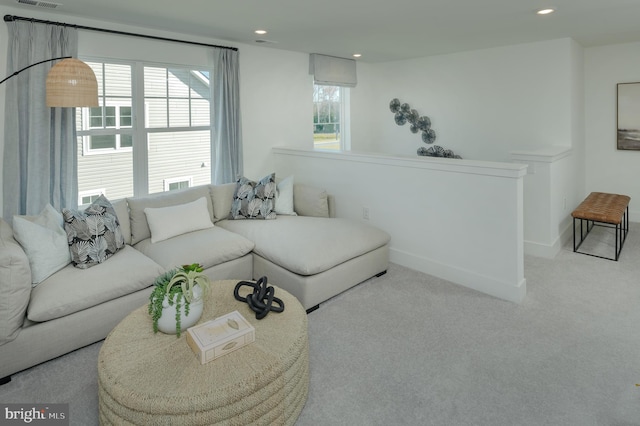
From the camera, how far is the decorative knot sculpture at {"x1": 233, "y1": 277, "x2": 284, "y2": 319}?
212 cm

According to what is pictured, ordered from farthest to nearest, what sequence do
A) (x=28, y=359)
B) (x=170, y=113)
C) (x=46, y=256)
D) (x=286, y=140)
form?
(x=286, y=140) → (x=170, y=113) → (x=46, y=256) → (x=28, y=359)

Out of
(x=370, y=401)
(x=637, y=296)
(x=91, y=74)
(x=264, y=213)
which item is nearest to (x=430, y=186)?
(x=264, y=213)

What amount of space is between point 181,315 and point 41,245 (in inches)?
49.9

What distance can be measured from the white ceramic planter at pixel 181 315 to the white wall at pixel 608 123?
18.2ft

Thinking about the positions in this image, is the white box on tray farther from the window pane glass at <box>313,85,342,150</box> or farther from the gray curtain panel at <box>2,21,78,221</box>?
the window pane glass at <box>313,85,342,150</box>

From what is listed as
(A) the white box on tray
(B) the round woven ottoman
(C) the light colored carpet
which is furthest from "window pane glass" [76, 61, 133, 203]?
(A) the white box on tray

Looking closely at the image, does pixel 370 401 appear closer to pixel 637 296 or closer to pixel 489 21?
pixel 637 296

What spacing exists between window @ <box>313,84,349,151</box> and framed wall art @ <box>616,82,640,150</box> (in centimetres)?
358

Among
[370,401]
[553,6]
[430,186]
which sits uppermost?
[553,6]

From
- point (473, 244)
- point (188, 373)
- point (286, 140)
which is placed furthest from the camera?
point (286, 140)

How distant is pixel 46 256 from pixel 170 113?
2146 mm

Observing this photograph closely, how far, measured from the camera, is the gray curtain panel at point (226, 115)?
4355 millimetres

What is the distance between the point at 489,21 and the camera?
365 centimetres

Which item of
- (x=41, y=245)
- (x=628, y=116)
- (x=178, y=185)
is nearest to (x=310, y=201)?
(x=178, y=185)
